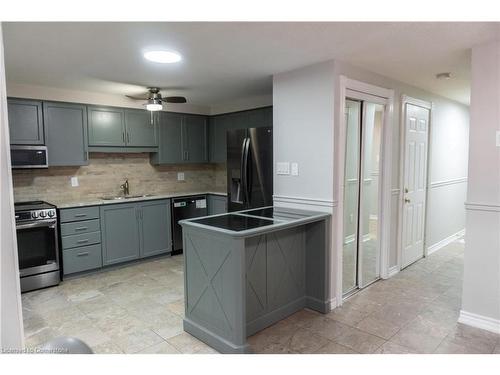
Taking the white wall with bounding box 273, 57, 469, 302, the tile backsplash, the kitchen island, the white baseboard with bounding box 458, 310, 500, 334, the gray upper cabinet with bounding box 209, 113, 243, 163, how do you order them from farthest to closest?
1. the gray upper cabinet with bounding box 209, 113, 243, 163
2. the tile backsplash
3. the white wall with bounding box 273, 57, 469, 302
4. the white baseboard with bounding box 458, 310, 500, 334
5. the kitchen island

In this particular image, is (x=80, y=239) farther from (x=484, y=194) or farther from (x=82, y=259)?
(x=484, y=194)

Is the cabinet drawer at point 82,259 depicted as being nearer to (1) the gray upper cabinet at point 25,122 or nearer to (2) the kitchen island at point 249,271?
(1) the gray upper cabinet at point 25,122

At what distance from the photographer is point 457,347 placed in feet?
7.80

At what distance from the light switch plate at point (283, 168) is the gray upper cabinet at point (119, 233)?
206 centimetres

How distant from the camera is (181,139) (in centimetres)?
507

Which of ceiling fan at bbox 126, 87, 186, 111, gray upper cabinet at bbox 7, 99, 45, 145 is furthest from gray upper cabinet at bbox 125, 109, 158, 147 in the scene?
gray upper cabinet at bbox 7, 99, 45, 145

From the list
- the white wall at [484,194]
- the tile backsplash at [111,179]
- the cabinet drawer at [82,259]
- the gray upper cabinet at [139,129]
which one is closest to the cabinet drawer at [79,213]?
the cabinet drawer at [82,259]

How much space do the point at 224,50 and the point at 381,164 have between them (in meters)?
2.05

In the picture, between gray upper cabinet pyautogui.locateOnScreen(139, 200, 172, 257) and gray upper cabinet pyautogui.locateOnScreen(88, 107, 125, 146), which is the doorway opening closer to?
gray upper cabinet pyautogui.locateOnScreen(139, 200, 172, 257)

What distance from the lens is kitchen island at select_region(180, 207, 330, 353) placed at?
89.9 inches

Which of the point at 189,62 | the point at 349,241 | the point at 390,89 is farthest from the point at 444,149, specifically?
the point at 189,62

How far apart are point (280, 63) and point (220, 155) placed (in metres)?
2.56

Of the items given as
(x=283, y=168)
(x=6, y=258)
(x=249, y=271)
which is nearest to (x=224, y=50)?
(x=283, y=168)

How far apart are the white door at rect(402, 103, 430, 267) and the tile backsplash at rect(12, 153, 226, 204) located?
2.86 metres
